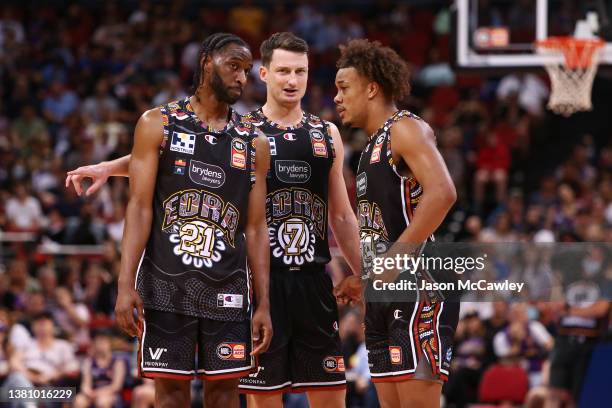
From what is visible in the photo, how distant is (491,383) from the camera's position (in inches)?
492

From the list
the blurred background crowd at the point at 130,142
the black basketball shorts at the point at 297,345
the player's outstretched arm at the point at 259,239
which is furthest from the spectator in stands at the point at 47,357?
the player's outstretched arm at the point at 259,239

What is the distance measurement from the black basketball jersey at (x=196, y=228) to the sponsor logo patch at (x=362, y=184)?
80cm

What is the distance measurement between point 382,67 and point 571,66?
5810 millimetres

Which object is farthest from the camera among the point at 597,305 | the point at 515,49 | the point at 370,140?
the point at 515,49

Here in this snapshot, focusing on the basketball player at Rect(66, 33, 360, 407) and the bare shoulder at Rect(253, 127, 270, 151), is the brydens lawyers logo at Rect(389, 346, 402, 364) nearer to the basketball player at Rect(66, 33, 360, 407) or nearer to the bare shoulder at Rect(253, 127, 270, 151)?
the basketball player at Rect(66, 33, 360, 407)

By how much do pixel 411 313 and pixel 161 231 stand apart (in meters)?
1.58

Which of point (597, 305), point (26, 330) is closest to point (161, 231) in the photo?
point (597, 305)

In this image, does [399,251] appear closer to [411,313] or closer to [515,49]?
[411,313]

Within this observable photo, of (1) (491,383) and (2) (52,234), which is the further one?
(2) (52,234)

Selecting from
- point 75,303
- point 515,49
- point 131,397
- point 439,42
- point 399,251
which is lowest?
point 131,397

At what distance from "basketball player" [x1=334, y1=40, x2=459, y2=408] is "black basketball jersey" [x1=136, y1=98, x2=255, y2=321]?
86 cm

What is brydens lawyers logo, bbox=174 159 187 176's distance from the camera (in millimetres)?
6090

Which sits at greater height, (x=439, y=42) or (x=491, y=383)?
(x=439, y=42)

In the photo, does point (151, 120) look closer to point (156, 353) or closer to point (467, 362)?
point (156, 353)
